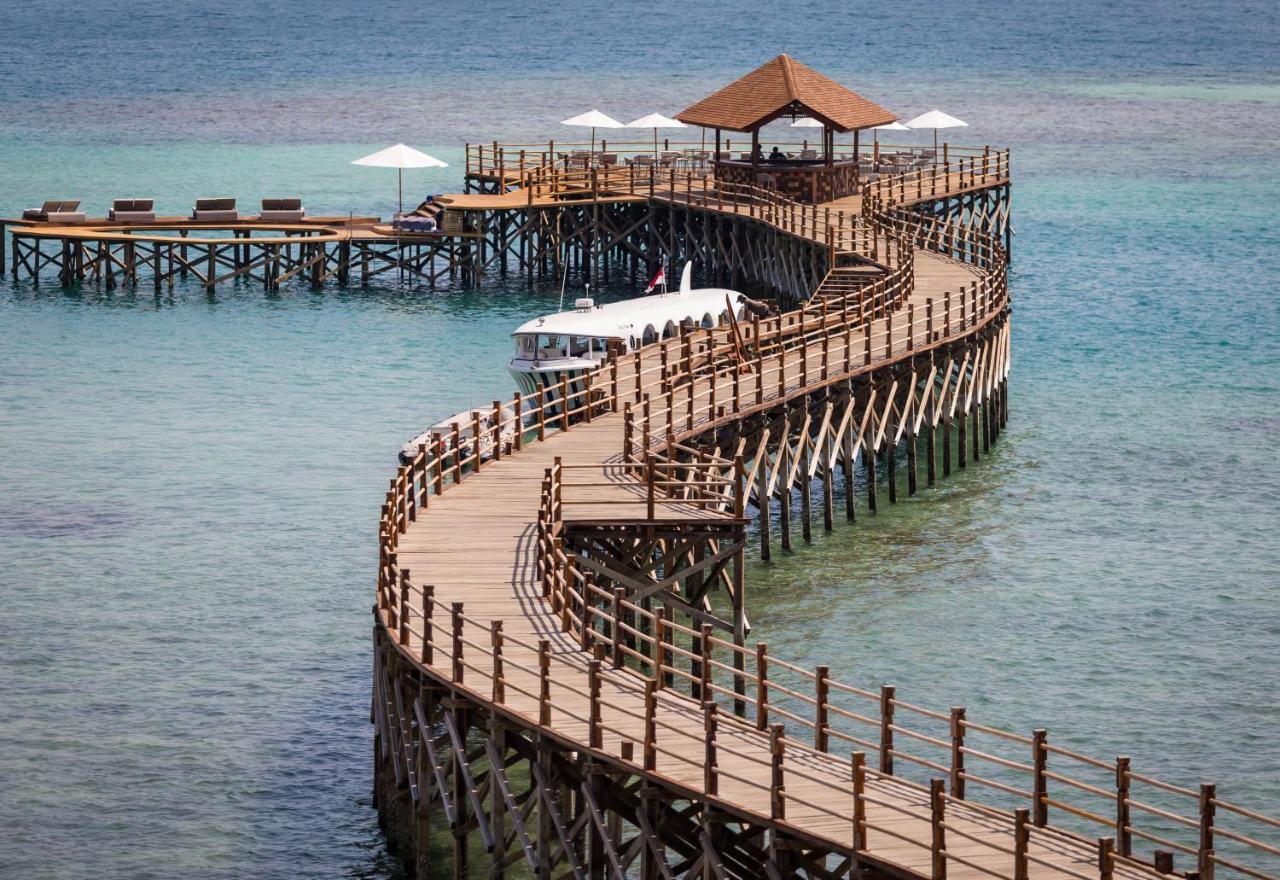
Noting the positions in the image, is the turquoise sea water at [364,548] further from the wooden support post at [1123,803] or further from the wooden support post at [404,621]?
the wooden support post at [1123,803]

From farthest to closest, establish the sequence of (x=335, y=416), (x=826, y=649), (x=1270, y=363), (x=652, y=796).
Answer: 1. (x=1270, y=363)
2. (x=335, y=416)
3. (x=826, y=649)
4. (x=652, y=796)

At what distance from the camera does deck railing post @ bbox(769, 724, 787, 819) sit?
21.0 metres

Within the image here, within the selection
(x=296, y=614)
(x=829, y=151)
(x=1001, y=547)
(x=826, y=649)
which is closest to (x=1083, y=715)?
(x=826, y=649)

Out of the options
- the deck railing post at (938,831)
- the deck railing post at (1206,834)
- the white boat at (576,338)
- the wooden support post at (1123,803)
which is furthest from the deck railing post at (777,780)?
the white boat at (576,338)

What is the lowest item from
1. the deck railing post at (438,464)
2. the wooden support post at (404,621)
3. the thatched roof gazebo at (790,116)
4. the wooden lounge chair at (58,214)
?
the wooden support post at (404,621)

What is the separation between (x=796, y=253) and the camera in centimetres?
6253

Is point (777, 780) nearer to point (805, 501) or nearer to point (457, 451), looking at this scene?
point (457, 451)

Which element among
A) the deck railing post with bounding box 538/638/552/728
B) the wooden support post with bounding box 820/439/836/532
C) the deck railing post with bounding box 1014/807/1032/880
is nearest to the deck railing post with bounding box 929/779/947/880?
the deck railing post with bounding box 1014/807/1032/880

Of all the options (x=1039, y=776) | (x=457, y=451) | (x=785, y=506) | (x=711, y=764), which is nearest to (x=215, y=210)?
(x=785, y=506)

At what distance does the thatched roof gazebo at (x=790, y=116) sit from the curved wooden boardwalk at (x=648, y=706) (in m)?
23.4

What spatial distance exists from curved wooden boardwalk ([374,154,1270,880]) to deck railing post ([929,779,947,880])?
23mm

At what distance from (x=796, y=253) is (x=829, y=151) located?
19.2ft

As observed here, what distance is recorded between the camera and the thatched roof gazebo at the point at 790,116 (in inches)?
2544

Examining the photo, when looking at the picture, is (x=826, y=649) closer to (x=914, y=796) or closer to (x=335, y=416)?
(x=914, y=796)
